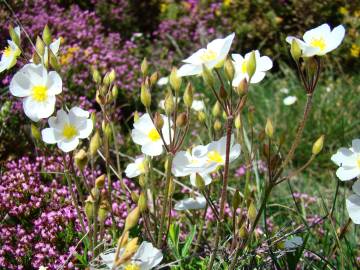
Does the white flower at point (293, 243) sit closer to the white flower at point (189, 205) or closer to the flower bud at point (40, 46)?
the white flower at point (189, 205)

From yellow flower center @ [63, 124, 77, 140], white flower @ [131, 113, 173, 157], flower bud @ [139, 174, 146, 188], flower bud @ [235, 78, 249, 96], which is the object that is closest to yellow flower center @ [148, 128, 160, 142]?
white flower @ [131, 113, 173, 157]

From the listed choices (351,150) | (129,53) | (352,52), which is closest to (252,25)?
(352,52)

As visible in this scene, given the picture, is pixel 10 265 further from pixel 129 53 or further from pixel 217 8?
pixel 217 8

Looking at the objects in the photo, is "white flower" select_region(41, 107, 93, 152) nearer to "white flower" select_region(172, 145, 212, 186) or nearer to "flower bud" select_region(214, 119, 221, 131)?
"white flower" select_region(172, 145, 212, 186)

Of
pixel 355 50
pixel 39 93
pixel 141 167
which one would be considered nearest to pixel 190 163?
pixel 141 167

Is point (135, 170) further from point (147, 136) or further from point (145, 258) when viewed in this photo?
point (145, 258)

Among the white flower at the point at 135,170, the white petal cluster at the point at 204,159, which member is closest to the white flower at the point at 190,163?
the white petal cluster at the point at 204,159
